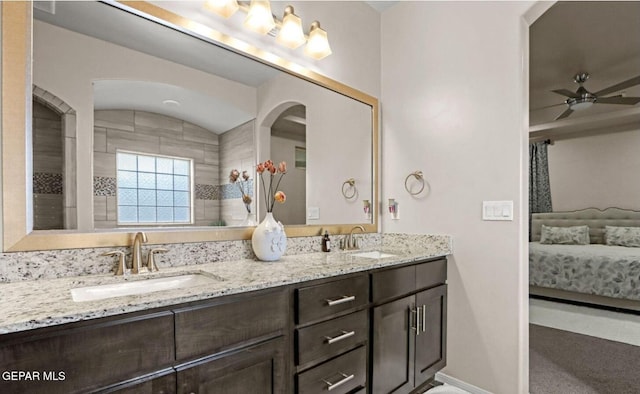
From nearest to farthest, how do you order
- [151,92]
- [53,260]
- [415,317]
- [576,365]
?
[53,260]
[151,92]
[415,317]
[576,365]

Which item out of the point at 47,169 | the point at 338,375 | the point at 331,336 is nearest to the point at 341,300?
the point at 331,336

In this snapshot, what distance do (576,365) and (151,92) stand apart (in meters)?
3.28

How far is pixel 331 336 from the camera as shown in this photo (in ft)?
4.73

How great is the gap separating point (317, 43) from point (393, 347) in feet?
6.10

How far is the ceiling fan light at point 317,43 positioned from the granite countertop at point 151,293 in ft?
4.29

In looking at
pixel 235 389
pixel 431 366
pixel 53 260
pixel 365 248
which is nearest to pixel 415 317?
pixel 431 366

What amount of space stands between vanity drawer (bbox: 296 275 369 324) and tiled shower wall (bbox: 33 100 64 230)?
993 mm

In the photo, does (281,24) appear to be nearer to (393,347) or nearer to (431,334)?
(393,347)

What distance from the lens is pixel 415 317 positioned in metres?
1.90

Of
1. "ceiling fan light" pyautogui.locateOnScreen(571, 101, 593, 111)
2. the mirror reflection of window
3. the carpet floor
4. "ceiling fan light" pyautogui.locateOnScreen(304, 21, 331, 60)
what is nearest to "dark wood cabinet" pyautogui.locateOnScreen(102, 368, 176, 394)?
the mirror reflection of window

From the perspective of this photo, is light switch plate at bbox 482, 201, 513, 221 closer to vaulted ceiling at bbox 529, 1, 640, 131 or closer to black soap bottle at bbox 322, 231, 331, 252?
black soap bottle at bbox 322, 231, 331, 252

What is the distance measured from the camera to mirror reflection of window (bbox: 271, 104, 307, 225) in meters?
2.00

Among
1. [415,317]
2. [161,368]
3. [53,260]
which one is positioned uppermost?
[53,260]

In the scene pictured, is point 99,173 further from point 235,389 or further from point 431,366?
point 431,366
